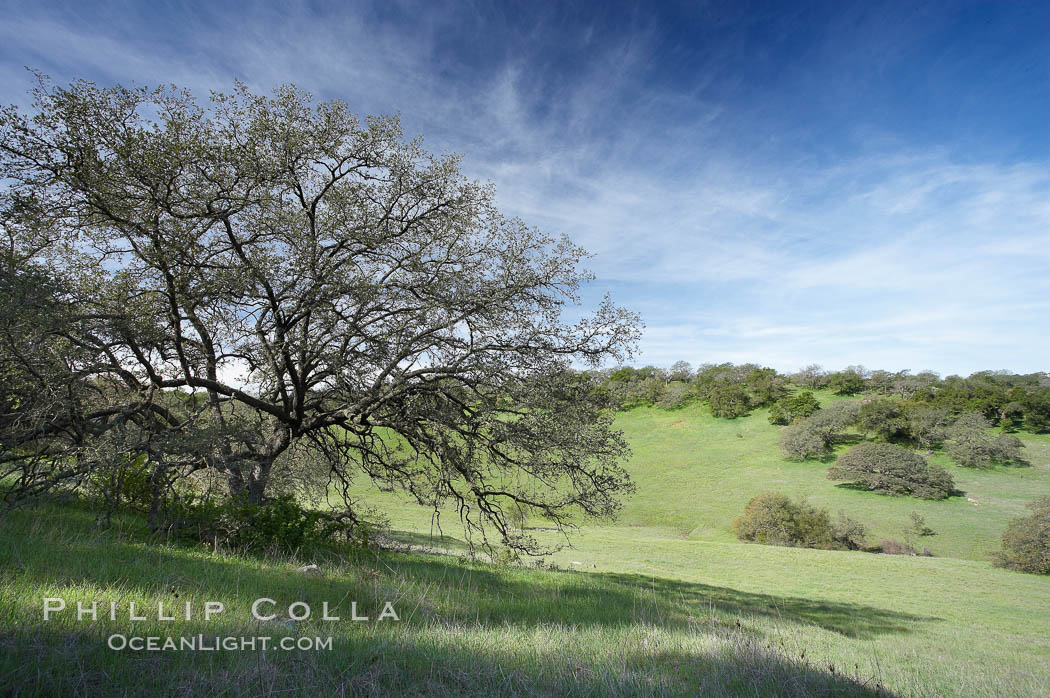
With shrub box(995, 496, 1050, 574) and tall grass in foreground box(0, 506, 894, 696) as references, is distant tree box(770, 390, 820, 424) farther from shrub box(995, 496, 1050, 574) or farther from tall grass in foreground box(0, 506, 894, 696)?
tall grass in foreground box(0, 506, 894, 696)

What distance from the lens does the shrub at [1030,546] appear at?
23109mm

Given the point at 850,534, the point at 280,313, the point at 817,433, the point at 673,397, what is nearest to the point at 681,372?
the point at 673,397

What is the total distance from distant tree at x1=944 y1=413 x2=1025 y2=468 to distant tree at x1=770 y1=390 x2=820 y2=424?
12.5 metres

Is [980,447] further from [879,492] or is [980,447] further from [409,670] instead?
[409,670]

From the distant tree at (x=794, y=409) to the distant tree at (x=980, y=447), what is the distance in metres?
12.5

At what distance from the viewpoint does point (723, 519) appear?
1407 inches

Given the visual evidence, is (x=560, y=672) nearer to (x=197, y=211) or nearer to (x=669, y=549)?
(x=197, y=211)

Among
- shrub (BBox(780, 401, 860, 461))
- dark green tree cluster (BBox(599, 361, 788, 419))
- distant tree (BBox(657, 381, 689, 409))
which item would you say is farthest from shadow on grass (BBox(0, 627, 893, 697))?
distant tree (BBox(657, 381, 689, 409))

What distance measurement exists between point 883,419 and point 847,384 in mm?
18021

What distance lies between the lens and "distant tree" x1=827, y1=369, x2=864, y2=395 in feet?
197

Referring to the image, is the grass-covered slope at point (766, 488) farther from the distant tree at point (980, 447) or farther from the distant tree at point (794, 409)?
the distant tree at point (794, 409)

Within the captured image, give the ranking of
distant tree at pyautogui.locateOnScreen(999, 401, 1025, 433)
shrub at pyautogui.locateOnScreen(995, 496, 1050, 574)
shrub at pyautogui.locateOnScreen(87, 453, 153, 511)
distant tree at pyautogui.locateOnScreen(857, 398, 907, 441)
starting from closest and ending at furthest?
shrub at pyautogui.locateOnScreen(87, 453, 153, 511) → shrub at pyautogui.locateOnScreen(995, 496, 1050, 574) → distant tree at pyautogui.locateOnScreen(999, 401, 1025, 433) → distant tree at pyautogui.locateOnScreen(857, 398, 907, 441)

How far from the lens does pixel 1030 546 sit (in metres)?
23.2

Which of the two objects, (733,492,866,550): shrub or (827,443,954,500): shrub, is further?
(827,443,954,500): shrub
